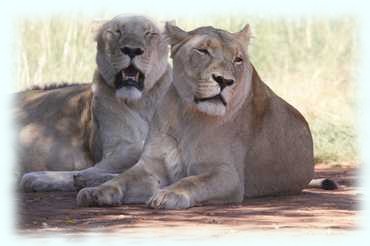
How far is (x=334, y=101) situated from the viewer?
12.1 m

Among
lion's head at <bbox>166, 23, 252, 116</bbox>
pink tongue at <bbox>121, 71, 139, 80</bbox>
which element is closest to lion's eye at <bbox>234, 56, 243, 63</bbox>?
lion's head at <bbox>166, 23, 252, 116</bbox>

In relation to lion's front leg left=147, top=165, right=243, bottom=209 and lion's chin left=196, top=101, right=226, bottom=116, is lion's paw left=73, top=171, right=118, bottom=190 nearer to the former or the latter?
lion's front leg left=147, top=165, right=243, bottom=209

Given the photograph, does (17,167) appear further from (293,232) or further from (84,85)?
(293,232)

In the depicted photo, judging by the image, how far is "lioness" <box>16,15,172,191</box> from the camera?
8711 mm

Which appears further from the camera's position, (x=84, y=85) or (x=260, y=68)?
(x=260, y=68)

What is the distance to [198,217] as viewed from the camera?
22.9ft

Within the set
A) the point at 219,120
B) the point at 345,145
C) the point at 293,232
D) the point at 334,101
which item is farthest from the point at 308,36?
the point at 293,232

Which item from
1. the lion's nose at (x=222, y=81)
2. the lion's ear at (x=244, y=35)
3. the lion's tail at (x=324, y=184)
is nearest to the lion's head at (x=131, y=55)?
the lion's ear at (x=244, y=35)

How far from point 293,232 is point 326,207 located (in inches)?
43.4

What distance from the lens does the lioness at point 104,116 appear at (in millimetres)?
8711

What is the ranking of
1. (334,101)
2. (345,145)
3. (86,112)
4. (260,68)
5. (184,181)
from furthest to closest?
(260,68) < (334,101) < (345,145) < (86,112) < (184,181)

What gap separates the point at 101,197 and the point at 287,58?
6.29 metres

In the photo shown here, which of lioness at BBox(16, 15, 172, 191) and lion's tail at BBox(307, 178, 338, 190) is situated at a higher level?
lioness at BBox(16, 15, 172, 191)

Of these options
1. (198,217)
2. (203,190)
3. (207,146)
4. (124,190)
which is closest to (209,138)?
(207,146)
